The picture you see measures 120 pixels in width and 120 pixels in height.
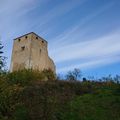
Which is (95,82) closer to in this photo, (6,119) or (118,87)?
(118,87)

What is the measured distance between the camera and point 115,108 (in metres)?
14.8

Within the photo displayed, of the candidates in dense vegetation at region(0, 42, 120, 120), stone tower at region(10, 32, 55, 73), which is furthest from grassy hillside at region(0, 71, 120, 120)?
stone tower at region(10, 32, 55, 73)

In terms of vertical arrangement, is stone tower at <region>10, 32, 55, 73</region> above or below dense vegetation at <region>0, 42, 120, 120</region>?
above

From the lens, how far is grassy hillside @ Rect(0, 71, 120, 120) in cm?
1382

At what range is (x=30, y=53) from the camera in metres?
40.1

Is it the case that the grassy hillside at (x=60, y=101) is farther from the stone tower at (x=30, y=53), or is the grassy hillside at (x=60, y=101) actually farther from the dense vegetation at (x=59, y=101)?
the stone tower at (x=30, y=53)

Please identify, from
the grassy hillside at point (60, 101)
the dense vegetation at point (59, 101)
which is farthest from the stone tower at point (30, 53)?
the grassy hillside at point (60, 101)

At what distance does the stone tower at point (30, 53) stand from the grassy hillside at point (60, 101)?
19.9m

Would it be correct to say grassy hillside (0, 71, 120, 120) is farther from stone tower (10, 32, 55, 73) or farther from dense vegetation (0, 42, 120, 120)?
stone tower (10, 32, 55, 73)

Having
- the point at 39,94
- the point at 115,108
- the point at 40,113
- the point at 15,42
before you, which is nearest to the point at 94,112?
the point at 115,108

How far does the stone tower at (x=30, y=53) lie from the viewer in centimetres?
3997

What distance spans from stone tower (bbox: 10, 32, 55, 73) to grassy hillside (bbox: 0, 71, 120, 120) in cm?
1989

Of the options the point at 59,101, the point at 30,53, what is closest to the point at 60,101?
the point at 59,101

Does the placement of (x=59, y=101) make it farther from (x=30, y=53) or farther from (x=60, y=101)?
(x=30, y=53)
